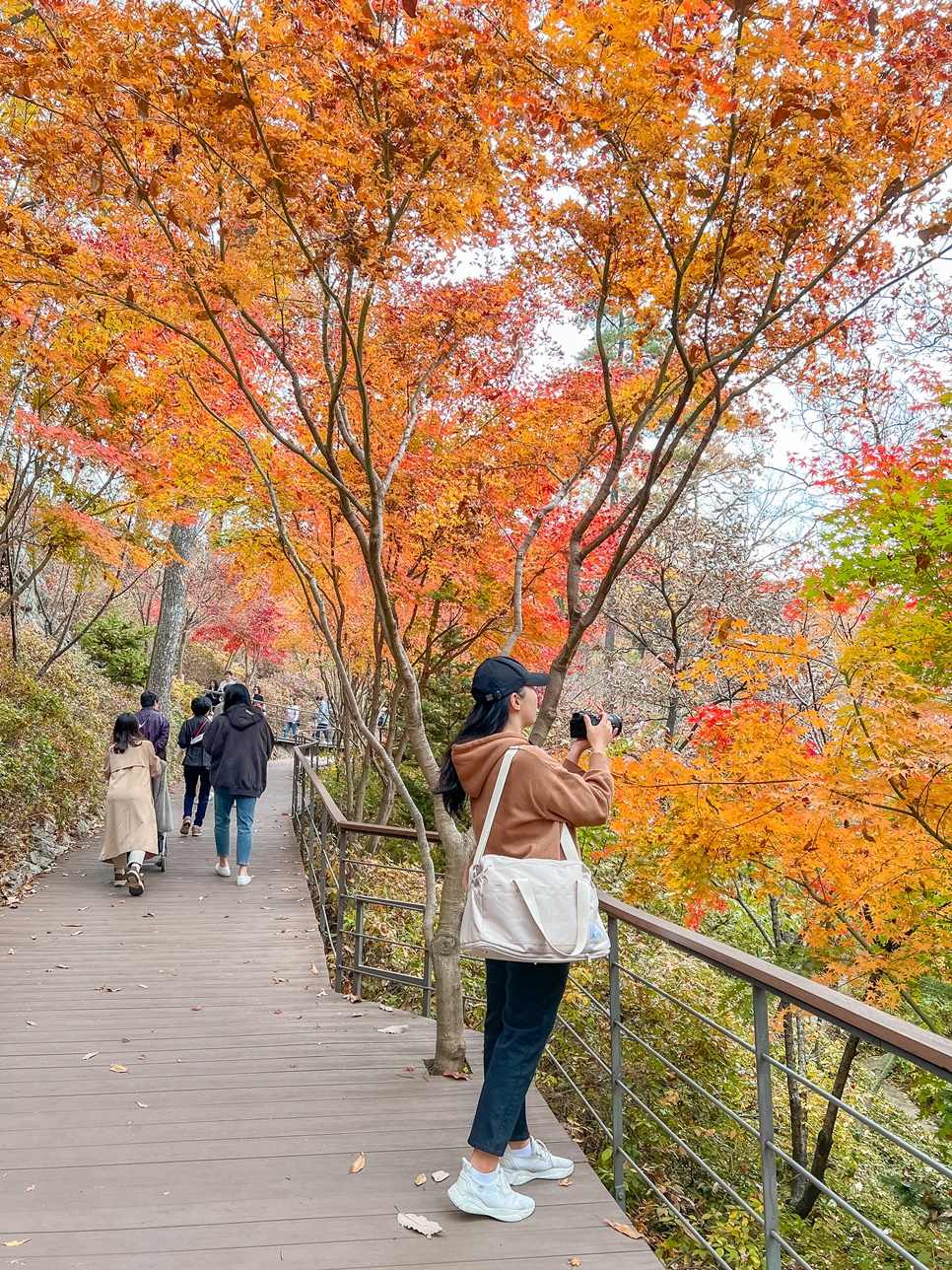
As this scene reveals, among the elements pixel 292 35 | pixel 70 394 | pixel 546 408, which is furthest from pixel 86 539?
pixel 292 35

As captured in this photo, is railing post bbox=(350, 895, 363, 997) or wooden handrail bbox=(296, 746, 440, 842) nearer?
wooden handrail bbox=(296, 746, 440, 842)

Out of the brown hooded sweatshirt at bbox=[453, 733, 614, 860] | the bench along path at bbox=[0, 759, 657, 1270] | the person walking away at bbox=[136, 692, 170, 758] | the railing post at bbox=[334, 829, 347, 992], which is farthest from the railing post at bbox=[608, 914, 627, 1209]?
the person walking away at bbox=[136, 692, 170, 758]

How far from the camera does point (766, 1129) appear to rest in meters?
2.13

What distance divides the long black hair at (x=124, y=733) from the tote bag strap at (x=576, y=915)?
18.6 ft

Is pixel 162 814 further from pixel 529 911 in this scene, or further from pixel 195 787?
pixel 529 911

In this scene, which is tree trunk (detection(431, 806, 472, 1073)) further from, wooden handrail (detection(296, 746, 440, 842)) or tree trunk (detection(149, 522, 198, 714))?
tree trunk (detection(149, 522, 198, 714))

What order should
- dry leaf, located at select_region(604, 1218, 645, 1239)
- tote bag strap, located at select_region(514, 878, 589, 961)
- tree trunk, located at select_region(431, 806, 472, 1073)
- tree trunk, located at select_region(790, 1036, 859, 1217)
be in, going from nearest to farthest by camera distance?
tote bag strap, located at select_region(514, 878, 589, 961) → dry leaf, located at select_region(604, 1218, 645, 1239) → tree trunk, located at select_region(431, 806, 472, 1073) → tree trunk, located at select_region(790, 1036, 859, 1217)

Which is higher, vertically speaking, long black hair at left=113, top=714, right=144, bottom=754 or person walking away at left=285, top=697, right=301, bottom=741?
long black hair at left=113, top=714, right=144, bottom=754

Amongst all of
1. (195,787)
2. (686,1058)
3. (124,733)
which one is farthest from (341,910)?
(195,787)

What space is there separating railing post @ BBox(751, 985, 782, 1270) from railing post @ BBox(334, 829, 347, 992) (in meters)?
3.39

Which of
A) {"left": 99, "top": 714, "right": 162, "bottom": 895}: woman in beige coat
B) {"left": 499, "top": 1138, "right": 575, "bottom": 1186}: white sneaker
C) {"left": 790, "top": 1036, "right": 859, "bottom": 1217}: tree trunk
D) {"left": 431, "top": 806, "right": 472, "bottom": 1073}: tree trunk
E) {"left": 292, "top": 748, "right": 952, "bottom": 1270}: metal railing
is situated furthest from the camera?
{"left": 99, "top": 714, "right": 162, "bottom": 895}: woman in beige coat

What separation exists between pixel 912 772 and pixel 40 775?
8.68 metres

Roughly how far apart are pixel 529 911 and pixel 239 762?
5.61 metres

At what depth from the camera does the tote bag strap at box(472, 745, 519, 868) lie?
8.41 ft
